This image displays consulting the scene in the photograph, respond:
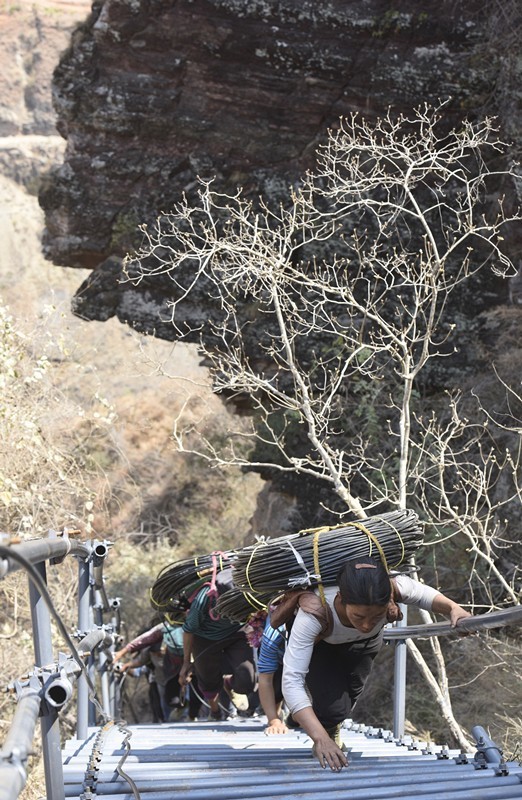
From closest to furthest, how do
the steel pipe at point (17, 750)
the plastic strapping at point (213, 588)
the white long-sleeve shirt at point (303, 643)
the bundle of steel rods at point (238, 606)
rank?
Result: the steel pipe at point (17, 750)
the white long-sleeve shirt at point (303, 643)
the bundle of steel rods at point (238, 606)
the plastic strapping at point (213, 588)

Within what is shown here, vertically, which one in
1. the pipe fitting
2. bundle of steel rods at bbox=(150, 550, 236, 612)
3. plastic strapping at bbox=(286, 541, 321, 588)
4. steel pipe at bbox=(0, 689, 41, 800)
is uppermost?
steel pipe at bbox=(0, 689, 41, 800)

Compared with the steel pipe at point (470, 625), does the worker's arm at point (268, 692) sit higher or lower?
lower

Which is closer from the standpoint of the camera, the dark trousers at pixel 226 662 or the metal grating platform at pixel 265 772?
the metal grating platform at pixel 265 772

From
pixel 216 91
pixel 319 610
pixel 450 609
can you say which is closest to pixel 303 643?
pixel 319 610

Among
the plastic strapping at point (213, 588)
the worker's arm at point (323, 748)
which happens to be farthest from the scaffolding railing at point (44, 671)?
the plastic strapping at point (213, 588)

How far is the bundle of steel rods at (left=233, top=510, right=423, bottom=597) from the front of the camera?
3570 millimetres

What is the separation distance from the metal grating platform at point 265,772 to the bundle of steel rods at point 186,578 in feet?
4.52

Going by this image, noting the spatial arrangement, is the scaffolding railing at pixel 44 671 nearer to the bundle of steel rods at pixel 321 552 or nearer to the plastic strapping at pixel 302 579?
the bundle of steel rods at pixel 321 552

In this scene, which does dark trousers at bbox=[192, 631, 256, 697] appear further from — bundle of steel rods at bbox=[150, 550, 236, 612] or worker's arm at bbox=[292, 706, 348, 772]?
worker's arm at bbox=[292, 706, 348, 772]

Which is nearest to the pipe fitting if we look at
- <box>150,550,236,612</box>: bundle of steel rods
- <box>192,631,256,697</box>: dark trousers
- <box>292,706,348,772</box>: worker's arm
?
<box>292,706,348,772</box>: worker's arm

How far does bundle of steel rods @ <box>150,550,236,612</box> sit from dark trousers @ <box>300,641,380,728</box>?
1.70 metres

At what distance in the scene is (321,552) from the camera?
3607mm

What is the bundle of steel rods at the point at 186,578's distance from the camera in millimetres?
5609

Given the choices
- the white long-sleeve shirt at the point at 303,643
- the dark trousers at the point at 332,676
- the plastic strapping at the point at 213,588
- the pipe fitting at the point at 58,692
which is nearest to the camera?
the pipe fitting at the point at 58,692
